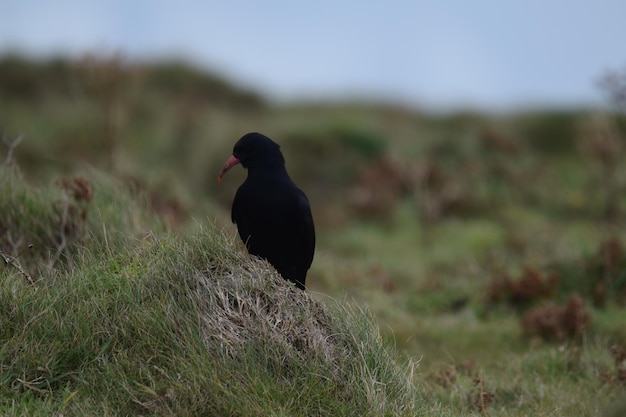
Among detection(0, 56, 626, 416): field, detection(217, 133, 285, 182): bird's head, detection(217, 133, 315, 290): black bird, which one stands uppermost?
detection(217, 133, 285, 182): bird's head

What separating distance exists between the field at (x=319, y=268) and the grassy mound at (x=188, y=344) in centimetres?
1

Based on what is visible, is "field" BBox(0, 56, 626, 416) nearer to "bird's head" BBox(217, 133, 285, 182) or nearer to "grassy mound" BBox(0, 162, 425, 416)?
"grassy mound" BBox(0, 162, 425, 416)

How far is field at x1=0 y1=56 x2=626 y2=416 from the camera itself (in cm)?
450

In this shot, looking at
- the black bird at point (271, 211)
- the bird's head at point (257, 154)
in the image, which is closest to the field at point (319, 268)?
the black bird at point (271, 211)

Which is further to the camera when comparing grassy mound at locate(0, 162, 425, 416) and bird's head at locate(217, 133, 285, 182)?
bird's head at locate(217, 133, 285, 182)

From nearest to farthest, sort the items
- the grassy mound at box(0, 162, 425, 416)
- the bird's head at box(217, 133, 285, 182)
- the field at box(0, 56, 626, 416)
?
the grassy mound at box(0, 162, 425, 416) → the field at box(0, 56, 626, 416) → the bird's head at box(217, 133, 285, 182)

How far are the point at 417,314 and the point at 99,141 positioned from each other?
30.6 ft

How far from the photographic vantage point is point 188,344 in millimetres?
4398

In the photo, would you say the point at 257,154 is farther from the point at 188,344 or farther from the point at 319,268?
the point at 319,268

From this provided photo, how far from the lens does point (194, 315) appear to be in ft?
15.0

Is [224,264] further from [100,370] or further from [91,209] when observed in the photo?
[91,209]

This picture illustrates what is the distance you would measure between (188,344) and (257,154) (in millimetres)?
1397

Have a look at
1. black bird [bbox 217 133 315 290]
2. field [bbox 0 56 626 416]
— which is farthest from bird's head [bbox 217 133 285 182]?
field [bbox 0 56 626 416]

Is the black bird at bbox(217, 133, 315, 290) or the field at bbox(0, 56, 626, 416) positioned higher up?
the black bird at bbox(217, 133, 315, 290)
